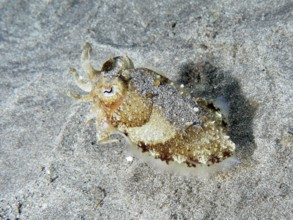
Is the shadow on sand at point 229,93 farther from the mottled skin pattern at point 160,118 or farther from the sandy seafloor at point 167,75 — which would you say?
the mottled skin pattern at point 160,118

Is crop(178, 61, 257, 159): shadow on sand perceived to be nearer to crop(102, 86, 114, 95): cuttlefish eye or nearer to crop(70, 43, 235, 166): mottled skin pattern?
crop(70, 43, 235, 166): mottled skin pattern

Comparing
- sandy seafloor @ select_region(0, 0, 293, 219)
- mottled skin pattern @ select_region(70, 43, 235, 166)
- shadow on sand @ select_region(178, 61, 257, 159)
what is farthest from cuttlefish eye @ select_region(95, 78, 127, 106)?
shadow on sand @ select_region(178, 61, 257, 159)

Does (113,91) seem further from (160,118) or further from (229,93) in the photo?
(229,93)

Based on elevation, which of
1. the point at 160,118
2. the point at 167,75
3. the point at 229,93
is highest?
the point at 160,118

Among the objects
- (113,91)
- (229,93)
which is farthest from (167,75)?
(113,91)

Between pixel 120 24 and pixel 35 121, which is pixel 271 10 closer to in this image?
pixel 120 24

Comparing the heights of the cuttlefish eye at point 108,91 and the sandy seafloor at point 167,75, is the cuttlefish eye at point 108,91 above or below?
above

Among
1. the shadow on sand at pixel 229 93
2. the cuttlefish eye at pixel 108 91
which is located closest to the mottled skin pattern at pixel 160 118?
the cuttlefish eye at pixel 108 91
